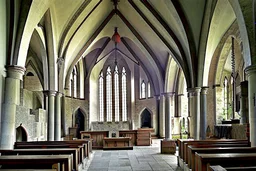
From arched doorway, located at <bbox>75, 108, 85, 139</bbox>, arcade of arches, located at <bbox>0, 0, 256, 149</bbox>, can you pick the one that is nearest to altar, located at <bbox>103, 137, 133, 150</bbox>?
arcade of arches, located at <bbox>0, 0, 256, 149</bbox>

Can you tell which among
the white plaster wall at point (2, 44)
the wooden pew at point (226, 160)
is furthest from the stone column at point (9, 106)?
the wooden pew at point (226, 160)

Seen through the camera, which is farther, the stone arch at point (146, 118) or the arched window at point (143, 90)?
the arched window at point (143, 90)

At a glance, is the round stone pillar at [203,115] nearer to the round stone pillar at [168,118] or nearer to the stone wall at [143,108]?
the round stone pillar at [168,118]

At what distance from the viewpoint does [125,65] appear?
83.0 ft

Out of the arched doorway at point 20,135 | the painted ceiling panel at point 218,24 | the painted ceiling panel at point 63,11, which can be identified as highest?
the painted ceiling panel at point 63,11

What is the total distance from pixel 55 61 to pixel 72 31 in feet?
7.46

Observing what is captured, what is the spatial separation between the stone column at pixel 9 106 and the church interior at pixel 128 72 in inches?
1.1

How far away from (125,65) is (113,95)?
9.03 ft

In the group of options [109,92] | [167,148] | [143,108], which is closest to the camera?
[167,148]

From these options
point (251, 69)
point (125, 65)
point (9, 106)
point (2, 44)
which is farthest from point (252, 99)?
point (125, 65)

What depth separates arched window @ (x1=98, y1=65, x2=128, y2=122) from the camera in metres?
25.0

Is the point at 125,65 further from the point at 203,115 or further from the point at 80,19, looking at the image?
the point at 203,115

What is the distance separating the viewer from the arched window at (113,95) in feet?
82.2

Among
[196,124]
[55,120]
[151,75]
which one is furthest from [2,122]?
[151,75]
